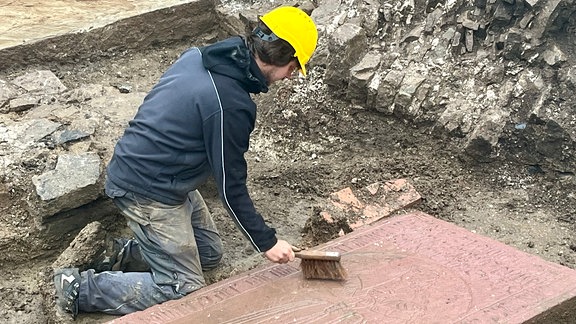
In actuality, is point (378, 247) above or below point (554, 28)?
below

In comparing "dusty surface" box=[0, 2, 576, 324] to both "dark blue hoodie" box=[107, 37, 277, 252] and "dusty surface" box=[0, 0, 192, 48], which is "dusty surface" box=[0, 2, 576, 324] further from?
"dark blue hoodie" box=[107, 37, 277, 252]

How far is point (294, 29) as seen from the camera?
3020 mm

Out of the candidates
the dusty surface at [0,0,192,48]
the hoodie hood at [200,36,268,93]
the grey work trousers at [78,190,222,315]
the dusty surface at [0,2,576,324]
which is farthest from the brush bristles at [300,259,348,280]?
the dusty surface at [0,0,192,48]

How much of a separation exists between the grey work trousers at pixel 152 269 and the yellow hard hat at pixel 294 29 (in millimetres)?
995

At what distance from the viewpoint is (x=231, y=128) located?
3.01m

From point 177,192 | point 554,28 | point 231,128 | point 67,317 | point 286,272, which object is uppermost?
point 554,28

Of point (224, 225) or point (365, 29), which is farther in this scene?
point (365, 29)

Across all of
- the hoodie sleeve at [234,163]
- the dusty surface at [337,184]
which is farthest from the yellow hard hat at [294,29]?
the dusty surface at [337,184]

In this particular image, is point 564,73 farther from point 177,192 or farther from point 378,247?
point 177,192

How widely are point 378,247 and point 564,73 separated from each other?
195 cm

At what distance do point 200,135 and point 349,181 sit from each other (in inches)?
64.5

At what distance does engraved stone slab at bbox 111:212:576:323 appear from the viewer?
2932 millimetres

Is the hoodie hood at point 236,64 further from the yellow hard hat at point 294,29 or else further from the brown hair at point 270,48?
the yellow hard hat at point 294,29

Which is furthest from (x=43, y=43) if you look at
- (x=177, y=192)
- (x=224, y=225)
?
(x=177, y=192)
